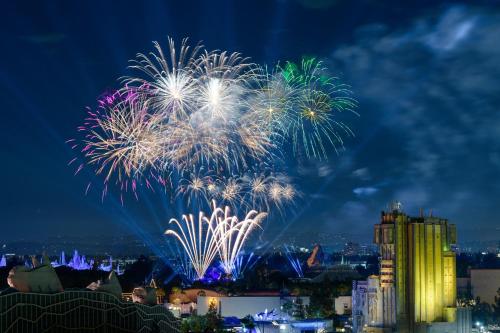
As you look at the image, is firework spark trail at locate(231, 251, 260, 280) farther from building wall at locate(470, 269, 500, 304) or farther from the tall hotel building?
the tall hotel building

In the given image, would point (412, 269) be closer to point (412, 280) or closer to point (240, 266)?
point (412, 280)

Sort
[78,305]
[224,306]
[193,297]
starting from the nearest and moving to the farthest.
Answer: [78,305] → [224,306] → [193,297]

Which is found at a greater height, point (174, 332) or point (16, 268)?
point (16, 268)

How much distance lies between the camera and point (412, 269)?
43438 millimetres

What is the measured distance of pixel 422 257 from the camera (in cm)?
4356

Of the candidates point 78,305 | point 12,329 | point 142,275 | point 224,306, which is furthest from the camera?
point 142,275

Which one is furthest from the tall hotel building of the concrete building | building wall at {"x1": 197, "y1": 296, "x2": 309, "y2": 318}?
the concrete building

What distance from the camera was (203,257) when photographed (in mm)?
69312

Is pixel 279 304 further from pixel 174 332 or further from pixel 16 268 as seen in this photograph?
pixel 16 268

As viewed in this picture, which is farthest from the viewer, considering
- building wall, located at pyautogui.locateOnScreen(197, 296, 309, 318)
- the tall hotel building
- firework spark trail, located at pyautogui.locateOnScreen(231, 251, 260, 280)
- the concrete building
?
firework spark trail, located at pyautogui.locateOnScreen(231, 251, 260, 280)

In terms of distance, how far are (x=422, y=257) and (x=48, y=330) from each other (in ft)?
72.0

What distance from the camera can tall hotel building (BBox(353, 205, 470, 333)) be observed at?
142ft

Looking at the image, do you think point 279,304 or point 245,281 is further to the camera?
point 245,281

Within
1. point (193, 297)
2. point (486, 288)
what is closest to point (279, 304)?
point (193, 297)
